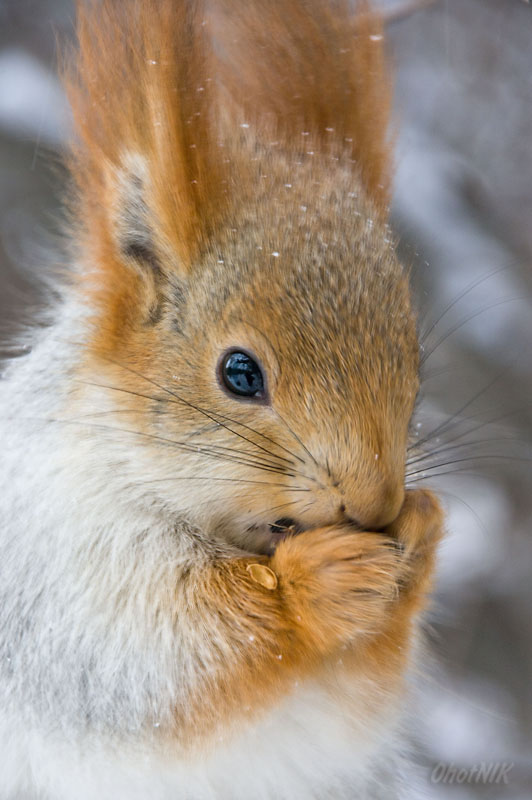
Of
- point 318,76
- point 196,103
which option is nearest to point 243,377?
point 196,103

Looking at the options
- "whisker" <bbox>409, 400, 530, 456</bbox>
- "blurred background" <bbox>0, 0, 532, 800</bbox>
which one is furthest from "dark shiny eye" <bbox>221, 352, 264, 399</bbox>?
"blurred background" <bbox>0, 0, 532, 800</bbox>

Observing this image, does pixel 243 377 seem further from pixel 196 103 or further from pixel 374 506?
pixel 196 103

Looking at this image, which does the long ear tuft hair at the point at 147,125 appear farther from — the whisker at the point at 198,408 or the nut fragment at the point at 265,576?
the nut fragment at the point at 265,576

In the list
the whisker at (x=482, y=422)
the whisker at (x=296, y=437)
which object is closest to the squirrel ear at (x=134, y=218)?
the whisker at (x=296, y=437)

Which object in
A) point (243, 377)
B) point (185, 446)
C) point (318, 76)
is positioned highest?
point (318, 76)

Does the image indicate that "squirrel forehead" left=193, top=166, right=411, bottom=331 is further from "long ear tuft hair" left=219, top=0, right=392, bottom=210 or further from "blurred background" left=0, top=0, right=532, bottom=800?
"blurred background" left=0, top=0, right=532, bottom=800
